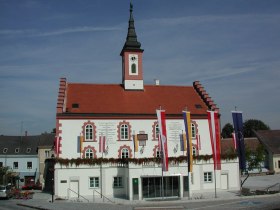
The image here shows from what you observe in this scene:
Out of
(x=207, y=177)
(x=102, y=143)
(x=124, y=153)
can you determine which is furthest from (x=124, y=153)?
(x=207, y=177)

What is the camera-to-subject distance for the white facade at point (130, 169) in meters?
37.2

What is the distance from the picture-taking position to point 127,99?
45.4 m

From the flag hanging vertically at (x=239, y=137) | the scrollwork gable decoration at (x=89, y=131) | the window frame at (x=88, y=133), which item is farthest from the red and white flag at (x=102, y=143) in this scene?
the flag hanging vertically at (x=239, y=137)

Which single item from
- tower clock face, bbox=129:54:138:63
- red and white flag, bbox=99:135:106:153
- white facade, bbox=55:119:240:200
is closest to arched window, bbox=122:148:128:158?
white facade, bbox=55:119:240:200

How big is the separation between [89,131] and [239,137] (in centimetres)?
1629

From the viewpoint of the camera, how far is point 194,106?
46.1 meters

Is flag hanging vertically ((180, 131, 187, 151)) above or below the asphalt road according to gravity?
above

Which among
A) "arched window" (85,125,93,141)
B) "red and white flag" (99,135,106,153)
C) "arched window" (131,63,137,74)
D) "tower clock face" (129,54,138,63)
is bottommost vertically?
"red and white flag" (99,135,106,153)

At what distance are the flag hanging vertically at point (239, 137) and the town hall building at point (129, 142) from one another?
11.7 feet

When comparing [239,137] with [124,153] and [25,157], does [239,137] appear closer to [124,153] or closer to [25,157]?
[124,153]

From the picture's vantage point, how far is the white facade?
37219 millimetres

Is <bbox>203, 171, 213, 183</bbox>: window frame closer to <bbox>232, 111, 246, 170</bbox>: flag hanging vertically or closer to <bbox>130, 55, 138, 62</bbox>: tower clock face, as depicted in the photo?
<bbox>232, 111, 246, 170</bbox>: flag hanging vertically

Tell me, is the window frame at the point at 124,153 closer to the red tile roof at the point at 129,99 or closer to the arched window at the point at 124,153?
the arched window at the point at 124,153

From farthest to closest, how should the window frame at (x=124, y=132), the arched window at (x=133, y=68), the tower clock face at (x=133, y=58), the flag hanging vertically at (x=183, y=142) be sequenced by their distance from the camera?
the tower clock face at (x=133, y=58) < the arched window at (x=133, y=68) < the flag hanging vertically at (x=183, y=142) < the window frame at (x=124, y=132)
